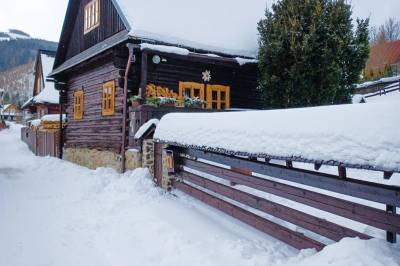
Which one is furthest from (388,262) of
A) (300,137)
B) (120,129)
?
(120,129)

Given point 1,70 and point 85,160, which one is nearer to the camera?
point 85,160

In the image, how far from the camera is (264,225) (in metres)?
5.08

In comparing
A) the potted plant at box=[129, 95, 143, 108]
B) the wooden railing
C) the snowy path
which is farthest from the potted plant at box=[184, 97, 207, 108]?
the wooden railing

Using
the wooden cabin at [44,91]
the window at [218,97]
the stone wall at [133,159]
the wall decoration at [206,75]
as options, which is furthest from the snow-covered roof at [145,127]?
the wooden cabin at [44,91]

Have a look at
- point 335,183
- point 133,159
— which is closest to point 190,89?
point 133,159

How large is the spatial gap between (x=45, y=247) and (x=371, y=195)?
176 inches

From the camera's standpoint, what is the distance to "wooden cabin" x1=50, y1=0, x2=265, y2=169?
11.3 meters

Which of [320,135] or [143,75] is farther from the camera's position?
[143,75]

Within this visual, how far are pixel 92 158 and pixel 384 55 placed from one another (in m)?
33.8

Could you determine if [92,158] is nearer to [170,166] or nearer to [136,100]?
[136,100]

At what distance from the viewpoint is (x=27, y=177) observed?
12.1 meters

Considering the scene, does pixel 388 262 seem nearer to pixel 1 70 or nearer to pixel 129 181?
pixel 129 181

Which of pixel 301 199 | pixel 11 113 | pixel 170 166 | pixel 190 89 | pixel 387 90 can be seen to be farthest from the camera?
pixel 11 113

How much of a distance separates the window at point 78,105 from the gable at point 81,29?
186 centimetres
